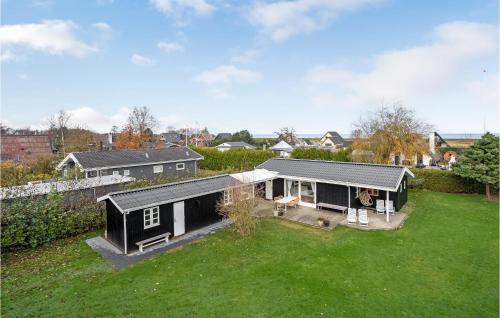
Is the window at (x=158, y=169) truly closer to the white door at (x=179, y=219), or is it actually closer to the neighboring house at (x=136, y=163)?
the neighboring house at (x=136, y=163)

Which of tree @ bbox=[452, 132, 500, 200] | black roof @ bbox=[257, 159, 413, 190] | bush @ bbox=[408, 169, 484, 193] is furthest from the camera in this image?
bush @ bbox=[408, 169, 484, 193]

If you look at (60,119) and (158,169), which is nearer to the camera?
(158,169)

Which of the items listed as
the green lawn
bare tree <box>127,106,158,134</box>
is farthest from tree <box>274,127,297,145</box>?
→ the green lawn

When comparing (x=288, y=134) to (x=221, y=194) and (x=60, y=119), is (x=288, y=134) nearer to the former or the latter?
(x=60, y=119)

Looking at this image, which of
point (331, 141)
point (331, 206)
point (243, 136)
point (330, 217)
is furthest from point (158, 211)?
point (243, 136)

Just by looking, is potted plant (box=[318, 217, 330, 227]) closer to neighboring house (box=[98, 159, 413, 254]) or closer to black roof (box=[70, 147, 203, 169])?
neighboring house (box=[98, 159, 413, 254])

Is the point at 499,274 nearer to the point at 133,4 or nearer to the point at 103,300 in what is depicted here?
the point at 103,300
